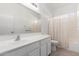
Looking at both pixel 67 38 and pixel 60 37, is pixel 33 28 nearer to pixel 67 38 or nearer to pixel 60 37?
pixel 60 37

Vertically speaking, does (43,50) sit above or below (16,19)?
below

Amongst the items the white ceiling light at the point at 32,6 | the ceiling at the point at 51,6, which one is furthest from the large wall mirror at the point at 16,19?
the ceiling at the point at 51,6

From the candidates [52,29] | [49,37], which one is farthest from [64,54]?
[52,29]

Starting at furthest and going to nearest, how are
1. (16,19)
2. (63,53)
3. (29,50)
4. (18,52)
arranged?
1. (63,53)
2. (16,19)
3. (29,50)
4. (18,52)

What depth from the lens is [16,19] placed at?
5.56ft

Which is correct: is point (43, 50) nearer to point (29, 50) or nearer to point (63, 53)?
point (63, 53)

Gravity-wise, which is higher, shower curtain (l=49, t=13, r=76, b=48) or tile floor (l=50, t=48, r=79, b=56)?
shower curtain (l=49, t=13, r=76, b=48)

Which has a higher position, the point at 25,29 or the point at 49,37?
the point at 25,29

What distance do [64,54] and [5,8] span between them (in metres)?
1.74

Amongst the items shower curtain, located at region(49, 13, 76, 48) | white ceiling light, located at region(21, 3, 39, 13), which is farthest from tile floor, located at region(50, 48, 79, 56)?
white ceiling light, located at region(21, 3, 39, 13)

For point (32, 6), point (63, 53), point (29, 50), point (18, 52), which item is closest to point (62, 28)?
point (63, 53)

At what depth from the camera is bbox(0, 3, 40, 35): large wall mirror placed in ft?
4.70

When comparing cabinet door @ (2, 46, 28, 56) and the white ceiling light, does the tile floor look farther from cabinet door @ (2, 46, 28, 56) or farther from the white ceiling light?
the white ceiling light

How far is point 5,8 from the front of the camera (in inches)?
57.1
